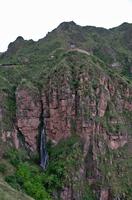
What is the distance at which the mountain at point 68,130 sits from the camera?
241 feet

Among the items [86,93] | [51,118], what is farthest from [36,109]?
[86,93]

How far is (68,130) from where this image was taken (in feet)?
256

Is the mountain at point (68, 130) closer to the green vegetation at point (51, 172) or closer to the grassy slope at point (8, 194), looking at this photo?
the green vegetation at point (51, 172)

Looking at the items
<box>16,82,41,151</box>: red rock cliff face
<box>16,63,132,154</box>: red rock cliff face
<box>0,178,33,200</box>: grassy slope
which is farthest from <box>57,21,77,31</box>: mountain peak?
<box>0,178,33,200</box>: grassy slope

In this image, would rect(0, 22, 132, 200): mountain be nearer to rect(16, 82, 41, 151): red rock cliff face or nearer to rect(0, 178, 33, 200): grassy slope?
rect(16, 82, 41, 151): red rock cliff face

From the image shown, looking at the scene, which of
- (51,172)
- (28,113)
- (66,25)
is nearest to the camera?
(51,172)

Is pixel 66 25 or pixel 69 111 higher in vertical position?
pixel 66 25

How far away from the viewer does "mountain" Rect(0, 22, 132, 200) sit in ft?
241

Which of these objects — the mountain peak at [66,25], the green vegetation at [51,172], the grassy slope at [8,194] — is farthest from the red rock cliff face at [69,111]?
the mountain peak at [66,25]

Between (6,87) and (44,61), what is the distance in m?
11.7

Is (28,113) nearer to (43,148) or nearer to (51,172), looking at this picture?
(43,148)

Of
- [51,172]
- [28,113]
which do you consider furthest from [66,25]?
[51,172]

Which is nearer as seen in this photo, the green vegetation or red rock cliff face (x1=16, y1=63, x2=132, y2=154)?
the green vegetation

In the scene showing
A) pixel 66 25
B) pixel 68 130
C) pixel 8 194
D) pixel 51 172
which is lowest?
pixel 51 172
